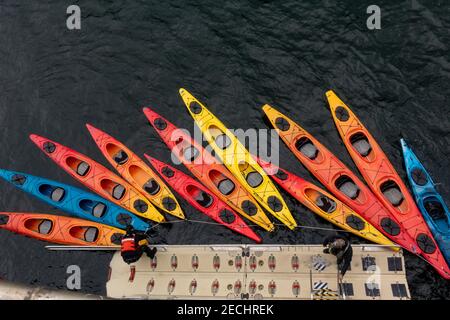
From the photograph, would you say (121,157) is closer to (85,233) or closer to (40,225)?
(85,233)

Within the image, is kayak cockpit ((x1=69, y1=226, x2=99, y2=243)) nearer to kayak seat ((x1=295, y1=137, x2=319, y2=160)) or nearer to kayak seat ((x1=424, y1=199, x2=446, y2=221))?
kayak seat ((x1=295, y1=137, x2=319, y2=160))

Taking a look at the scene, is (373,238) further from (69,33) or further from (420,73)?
(69,33)

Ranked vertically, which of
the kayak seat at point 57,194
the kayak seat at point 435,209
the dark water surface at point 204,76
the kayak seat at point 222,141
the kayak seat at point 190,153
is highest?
the dark water surface at point 204,76

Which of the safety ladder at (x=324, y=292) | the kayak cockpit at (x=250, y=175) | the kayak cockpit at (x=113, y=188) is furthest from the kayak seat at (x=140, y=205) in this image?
the safety ladder at (x=324, y=292)

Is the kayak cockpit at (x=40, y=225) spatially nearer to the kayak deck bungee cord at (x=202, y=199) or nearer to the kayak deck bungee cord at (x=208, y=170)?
the kayak deck bungee cord at (x=202, y=199)

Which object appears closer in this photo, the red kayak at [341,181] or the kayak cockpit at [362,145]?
the red kayak at [341,181]

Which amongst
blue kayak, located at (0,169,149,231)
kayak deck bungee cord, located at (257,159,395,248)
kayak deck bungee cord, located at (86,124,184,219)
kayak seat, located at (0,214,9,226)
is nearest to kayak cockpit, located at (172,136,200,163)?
kayak deck bungee cord, located at (86,124,184,219)

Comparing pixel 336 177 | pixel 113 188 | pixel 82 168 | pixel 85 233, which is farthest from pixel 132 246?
pixel 336 177
